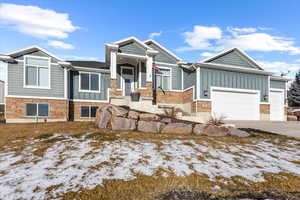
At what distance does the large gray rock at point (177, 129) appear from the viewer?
20.7 ft

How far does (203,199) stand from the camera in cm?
212

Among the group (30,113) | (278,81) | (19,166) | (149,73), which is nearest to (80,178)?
(19,166)

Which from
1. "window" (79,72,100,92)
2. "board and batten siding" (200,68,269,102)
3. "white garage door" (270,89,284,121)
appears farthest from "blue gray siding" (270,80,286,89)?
"window" (79,72,100,92)

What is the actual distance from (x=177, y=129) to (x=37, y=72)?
409 inches

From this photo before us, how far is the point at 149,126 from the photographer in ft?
21.0

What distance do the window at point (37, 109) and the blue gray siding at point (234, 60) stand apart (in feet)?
41.9

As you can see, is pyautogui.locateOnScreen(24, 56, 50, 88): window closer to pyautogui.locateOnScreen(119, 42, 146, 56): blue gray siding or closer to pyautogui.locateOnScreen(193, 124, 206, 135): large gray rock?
pyautogui.locateOnScreen(119, 42, 146, 56): blue gray siding

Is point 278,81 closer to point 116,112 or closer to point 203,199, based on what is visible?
point 116,112

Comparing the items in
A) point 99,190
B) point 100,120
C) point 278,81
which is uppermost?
point 278,81

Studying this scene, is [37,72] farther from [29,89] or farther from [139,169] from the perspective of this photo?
[139,169]

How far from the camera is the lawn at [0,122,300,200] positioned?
7.73 feet

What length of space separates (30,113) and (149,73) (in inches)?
338

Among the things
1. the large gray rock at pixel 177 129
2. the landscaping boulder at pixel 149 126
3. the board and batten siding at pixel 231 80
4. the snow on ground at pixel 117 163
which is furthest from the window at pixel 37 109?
the board and batten siding at pixel 231 80

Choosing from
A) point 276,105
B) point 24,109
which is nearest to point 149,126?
point 24,109
